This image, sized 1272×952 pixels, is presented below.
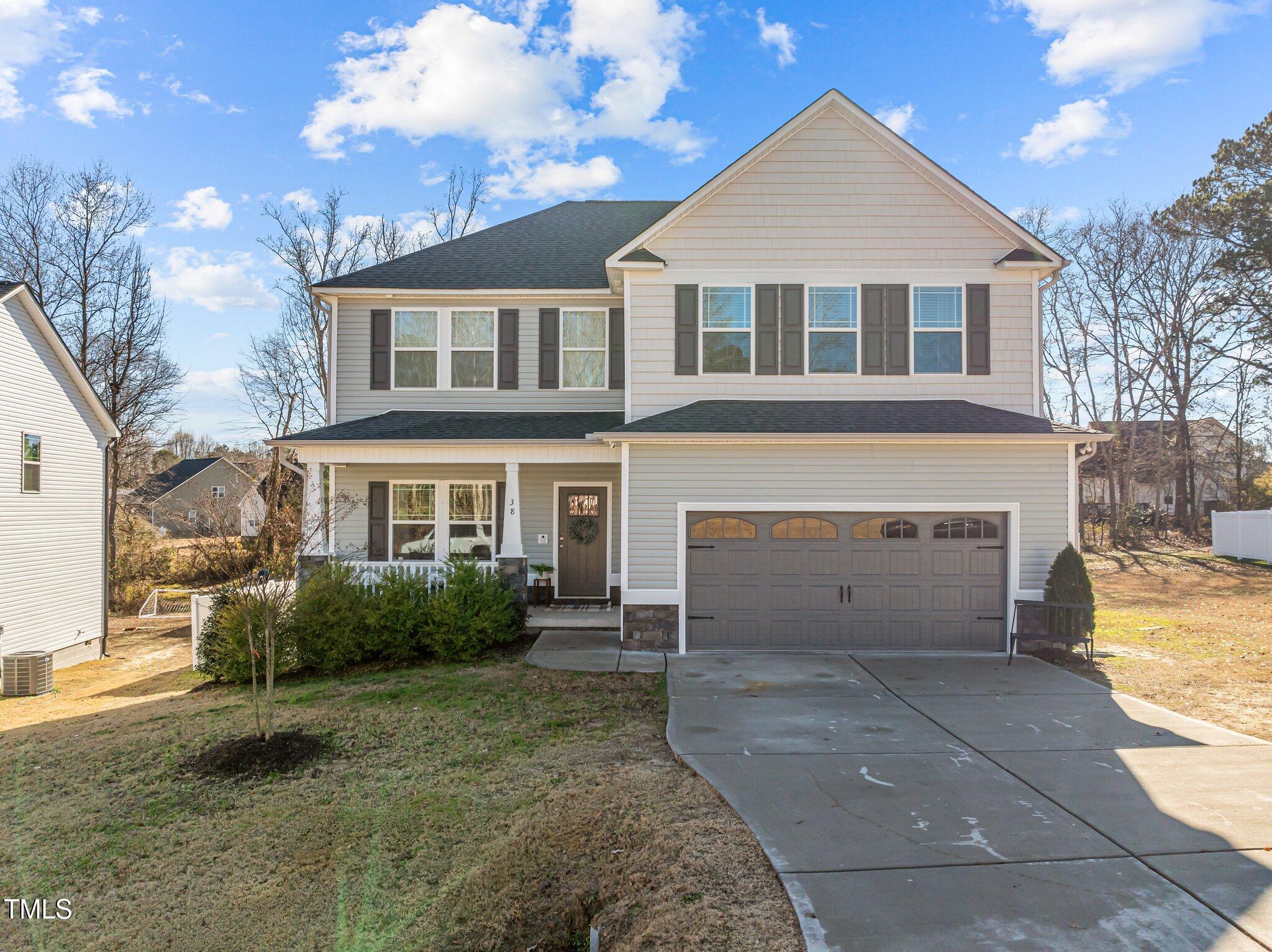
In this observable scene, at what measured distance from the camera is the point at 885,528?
10852 millimetres

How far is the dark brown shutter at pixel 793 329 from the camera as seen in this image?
→ 11.7m

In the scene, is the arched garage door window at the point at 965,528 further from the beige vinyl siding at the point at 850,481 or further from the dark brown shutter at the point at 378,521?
the dark brown shutter at the point at 378,521

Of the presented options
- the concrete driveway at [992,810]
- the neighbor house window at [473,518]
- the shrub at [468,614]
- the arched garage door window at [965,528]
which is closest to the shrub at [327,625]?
the shrub at [468,614]

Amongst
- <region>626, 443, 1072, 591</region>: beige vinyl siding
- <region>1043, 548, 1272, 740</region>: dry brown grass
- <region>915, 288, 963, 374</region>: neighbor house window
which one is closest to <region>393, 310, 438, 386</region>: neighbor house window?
<region>626, 443, 1072, 591</region>: beige vinyl siding

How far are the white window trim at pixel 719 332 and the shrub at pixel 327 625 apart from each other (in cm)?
638

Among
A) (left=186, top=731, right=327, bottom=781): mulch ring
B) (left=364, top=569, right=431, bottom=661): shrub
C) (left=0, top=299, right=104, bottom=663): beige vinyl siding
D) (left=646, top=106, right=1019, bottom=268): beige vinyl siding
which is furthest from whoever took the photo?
(left=0, top=299, right=104, bottom=663): beige vinyl siding

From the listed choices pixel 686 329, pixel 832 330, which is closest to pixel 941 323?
pixel 832 330

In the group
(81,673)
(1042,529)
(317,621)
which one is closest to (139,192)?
(81,673)

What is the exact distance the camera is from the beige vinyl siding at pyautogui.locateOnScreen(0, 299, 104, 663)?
13516 mm

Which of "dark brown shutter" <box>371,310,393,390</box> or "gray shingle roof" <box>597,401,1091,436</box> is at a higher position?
"dark brown shutter" <box>371,310,393,390</box>

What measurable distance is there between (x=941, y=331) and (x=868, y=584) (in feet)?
14.0

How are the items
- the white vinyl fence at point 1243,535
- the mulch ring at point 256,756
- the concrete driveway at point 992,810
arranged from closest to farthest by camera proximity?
the concrete driveway at point 992,810, the mulch ring at point 256,756, the white vinyl fence at point 1243,535

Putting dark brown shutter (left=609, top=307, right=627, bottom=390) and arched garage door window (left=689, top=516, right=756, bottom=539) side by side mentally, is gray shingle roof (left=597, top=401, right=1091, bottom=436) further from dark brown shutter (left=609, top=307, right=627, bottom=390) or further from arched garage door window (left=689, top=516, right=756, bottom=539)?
dark brown shutter (left=609, top=307, right=627, bottom=390)

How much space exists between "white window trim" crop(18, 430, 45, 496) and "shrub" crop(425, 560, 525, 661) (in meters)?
9.06
